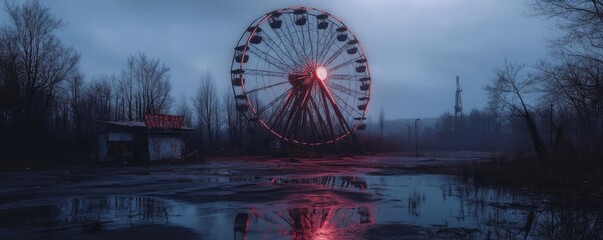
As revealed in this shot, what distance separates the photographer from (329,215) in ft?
32.5

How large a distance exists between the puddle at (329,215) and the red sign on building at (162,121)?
1015 inches

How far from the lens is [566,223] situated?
8.70 m

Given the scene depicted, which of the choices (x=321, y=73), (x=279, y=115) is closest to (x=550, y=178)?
(x=321, y=73)

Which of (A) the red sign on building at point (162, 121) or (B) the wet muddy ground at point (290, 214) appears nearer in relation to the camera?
(B) the wet muddy ground at point (290, 214)

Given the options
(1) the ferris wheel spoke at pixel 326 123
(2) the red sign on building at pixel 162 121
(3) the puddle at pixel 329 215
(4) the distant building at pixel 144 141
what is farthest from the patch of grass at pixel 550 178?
(1) the ferris wheel spoke at pixel 326 123

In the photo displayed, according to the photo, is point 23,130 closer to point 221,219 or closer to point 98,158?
point 98,158

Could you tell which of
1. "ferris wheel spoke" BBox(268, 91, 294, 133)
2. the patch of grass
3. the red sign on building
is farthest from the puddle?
"ferris wheel spoke" BBox(268, 91, 294, 133)

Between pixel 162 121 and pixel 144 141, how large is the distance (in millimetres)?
2008

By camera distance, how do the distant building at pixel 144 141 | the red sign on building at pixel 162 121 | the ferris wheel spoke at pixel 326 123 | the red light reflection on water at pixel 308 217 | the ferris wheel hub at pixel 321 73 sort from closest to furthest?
the red light reflection on water at pixel 308 217
the distant building at pixel 144 141
the red sign on building at pixel 162 121
the ferris wheel hub at pixel 321 73
the ferris wheel spoke at pixel 326 123

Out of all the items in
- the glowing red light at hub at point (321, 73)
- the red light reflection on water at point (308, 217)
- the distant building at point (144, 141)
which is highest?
the glowing red light at hub at point (321, 73)

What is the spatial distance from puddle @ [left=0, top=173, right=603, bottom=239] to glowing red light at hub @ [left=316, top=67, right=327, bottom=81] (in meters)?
33.0

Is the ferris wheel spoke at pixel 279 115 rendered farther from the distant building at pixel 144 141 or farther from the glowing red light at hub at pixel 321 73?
the distant building at pixel 144 141

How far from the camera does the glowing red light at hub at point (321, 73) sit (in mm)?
46197

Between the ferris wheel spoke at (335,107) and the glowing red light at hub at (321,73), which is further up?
the glowing red light at hub at (321,73)
